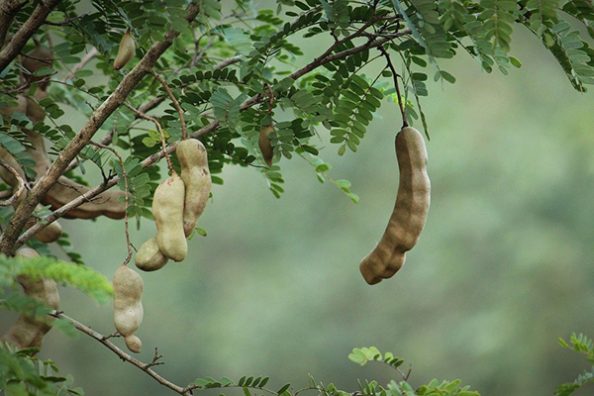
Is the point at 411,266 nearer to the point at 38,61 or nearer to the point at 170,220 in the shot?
the point at 38,61

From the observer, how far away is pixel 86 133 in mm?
971

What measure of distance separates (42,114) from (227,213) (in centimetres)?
398

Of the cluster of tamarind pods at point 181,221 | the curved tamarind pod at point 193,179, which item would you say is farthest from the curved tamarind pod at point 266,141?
the curved tamarind pod at point 193,179

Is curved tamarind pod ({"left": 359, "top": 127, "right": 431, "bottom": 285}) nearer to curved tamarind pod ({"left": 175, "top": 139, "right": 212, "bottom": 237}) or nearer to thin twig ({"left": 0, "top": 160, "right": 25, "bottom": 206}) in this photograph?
curved tamarind pod ({"left": 175, "top": 139, "right": 212, "bottom": 237})

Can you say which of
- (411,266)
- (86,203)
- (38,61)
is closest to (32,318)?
(86,203)

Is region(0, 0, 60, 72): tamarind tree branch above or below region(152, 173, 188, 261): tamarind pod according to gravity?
above

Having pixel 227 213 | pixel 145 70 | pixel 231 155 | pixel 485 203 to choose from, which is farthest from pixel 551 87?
pixel 145 70

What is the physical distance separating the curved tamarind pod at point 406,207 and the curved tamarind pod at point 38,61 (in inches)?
22.0

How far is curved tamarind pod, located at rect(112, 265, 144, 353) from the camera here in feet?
3.04

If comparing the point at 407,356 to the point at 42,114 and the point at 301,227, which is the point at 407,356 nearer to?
the point at 301,227

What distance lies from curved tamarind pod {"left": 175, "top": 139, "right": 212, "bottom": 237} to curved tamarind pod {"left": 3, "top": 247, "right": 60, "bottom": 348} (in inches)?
10.0

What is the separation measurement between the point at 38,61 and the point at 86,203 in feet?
1.02

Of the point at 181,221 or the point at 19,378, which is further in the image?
the point at 181,221

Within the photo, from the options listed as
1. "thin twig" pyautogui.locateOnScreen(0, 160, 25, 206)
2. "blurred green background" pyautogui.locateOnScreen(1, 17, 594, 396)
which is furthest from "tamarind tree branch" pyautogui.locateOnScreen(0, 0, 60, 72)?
"blurred green background" pyautogui.locateOnScreen(1, 17, 594, 396)
